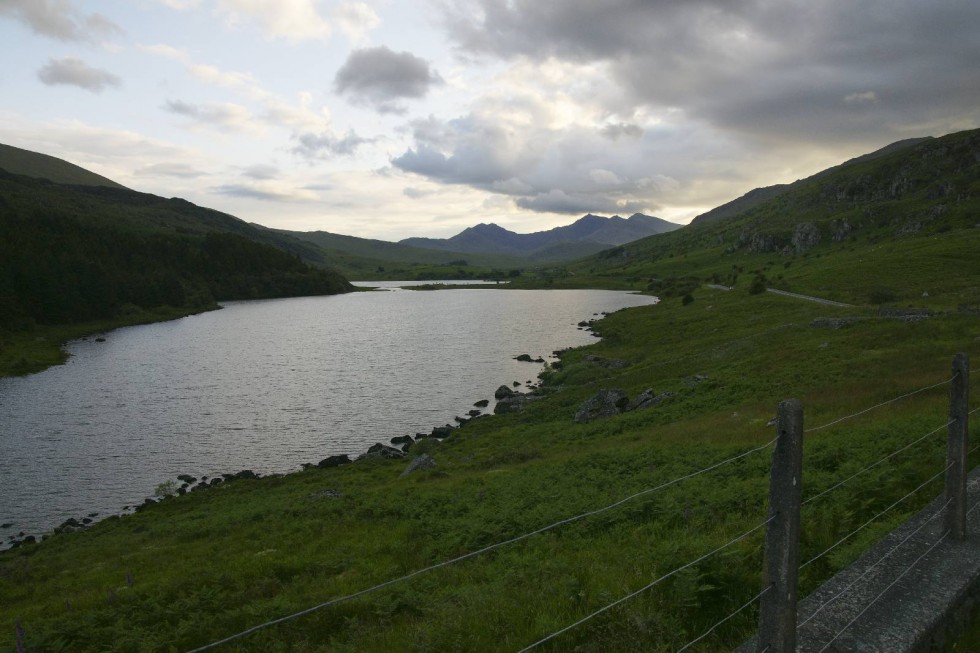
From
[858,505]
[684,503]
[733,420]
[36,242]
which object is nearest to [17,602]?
[684,503]

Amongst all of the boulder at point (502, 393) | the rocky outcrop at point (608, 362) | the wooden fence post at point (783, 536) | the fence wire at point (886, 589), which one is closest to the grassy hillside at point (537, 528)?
the fence wire at point (886, 589)

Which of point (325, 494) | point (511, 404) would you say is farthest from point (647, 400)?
point (325, 494)

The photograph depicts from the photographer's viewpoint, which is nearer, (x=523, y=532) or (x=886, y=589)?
(x=886, y=589)

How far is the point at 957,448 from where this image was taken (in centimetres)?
966

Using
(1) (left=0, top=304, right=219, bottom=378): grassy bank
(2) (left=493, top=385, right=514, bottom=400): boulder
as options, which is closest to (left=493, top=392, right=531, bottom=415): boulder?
(2) (left=493, top=385, right=514, bottom=400): boulder

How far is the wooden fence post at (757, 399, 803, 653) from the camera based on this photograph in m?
5.84

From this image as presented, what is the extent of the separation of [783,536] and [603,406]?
39.9 metres

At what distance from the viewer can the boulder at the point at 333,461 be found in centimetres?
4339

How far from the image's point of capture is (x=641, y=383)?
180ft

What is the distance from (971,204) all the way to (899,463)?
646 feet

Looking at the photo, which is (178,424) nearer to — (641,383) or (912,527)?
(641,383)

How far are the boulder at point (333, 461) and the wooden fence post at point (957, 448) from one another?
1557 inches

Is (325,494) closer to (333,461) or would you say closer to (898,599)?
(333,461)

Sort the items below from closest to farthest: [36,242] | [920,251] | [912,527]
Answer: [912,527] → [920,251] → [36,242]
